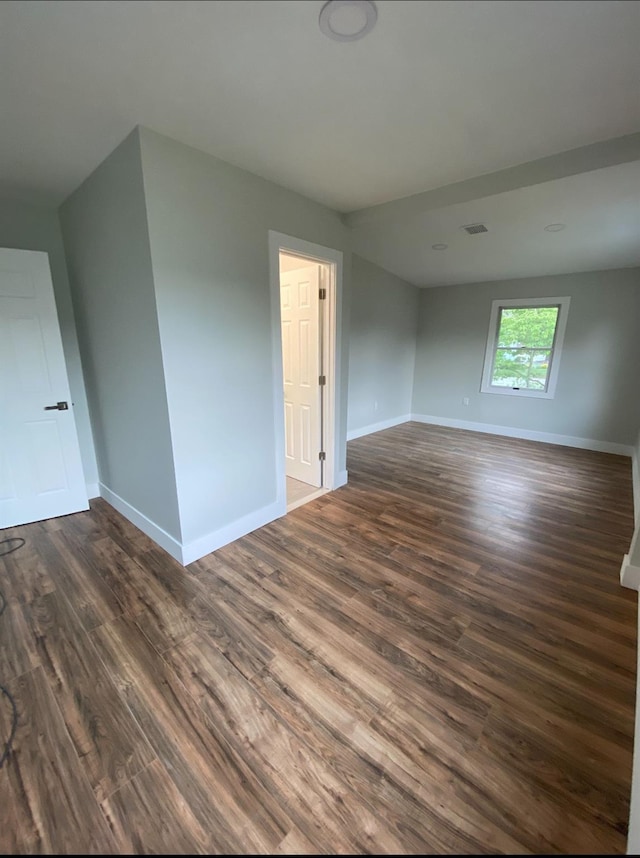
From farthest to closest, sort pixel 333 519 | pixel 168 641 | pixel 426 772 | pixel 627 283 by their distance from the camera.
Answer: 1. pixel 627 283
2. pixel 333 519
3. pixel 168 641
4. pixel 426 772

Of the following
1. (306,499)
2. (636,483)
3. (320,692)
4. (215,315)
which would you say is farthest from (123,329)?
(636,483)

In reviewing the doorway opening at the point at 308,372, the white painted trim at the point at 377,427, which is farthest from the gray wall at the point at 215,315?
the white painted trim at the point at 377,427

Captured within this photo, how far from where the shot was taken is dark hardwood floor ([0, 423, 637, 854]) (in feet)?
3.46

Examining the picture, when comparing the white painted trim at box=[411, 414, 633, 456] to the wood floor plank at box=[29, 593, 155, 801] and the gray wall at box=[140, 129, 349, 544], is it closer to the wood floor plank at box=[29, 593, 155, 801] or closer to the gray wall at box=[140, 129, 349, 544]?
the gray wall at box=[140, 129, 349, 544]

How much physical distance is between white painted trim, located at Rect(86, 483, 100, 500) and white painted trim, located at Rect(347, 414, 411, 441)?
10.7 feet

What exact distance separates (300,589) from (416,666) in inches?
29.7

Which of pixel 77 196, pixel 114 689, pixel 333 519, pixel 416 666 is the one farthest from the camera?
pixel 333 519

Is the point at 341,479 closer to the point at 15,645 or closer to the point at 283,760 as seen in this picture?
the point at 283,760

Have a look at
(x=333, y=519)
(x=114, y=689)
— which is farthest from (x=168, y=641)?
(x=333, y=519)

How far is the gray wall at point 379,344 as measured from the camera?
16.0ft

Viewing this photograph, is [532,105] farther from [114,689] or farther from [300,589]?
[114,689]

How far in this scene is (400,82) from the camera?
1456mm

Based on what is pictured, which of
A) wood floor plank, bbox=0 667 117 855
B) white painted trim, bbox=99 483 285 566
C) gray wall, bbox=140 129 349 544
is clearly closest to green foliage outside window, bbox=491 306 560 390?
gray wall, bbox=140 129 349 544

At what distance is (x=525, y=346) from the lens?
5.18m
